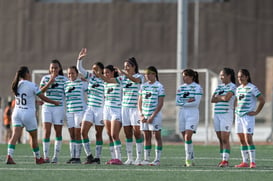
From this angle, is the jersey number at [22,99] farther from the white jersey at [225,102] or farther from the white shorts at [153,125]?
the white jersey at [225,102]

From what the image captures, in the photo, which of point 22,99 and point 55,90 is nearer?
point 22,99

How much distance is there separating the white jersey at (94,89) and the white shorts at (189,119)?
5.82ft

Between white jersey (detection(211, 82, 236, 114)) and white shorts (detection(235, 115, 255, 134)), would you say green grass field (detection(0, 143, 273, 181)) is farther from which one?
white jersey (detection(211, 82, 236, 114))

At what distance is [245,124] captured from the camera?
17719 millimetres

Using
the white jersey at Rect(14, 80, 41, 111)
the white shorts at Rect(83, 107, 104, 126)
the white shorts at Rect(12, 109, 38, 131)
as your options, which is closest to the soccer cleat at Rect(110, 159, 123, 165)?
the white shorts at Rect(83, 107, 104, 126)

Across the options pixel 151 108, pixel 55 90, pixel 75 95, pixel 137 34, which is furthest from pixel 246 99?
pixel 137 34

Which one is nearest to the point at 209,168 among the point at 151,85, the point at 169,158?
the point at 151,85

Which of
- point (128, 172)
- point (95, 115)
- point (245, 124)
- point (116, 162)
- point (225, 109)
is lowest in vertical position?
point (128, 172)

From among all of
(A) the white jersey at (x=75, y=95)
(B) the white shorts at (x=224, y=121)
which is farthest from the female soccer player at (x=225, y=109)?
(A) the white jersey at (x=75, y=95)

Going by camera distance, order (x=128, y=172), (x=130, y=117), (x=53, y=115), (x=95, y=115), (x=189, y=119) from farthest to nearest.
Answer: (x=53, y=115)
(x=95, y=115)
(x=130, y=117)
(x=189, y=119)
(x=128, y=172)

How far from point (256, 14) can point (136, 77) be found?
114 feet

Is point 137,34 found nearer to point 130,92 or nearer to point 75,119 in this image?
point 75,119

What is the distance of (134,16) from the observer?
174 ft

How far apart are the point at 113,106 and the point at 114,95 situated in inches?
9.0
